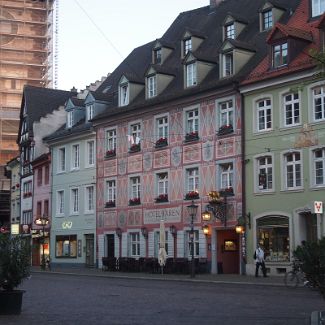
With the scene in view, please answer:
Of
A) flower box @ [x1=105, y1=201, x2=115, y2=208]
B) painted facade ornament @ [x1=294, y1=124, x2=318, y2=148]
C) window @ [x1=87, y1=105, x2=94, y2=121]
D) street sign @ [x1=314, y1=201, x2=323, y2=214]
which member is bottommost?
street sign @ [x1=314, y1=201, x2=323, y2=214]

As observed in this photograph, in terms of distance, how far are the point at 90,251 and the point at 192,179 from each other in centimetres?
1186

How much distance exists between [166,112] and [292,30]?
32.5 ft

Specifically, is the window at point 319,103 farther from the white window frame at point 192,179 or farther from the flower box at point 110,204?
the flower box at point 110,204

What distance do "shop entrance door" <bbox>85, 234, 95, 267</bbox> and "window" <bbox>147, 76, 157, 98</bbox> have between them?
35.5 feet

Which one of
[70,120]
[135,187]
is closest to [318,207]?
[135,187]

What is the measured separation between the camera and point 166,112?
43.2m

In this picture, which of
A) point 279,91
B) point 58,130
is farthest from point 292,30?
point 58,130

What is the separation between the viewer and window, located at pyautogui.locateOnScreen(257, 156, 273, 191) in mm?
36469

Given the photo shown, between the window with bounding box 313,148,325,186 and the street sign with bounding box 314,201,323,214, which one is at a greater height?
the window with bounding box 313,148,325,186

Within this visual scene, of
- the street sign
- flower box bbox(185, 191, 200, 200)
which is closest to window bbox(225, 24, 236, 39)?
flower box bbox(185, 191, 200, 200)

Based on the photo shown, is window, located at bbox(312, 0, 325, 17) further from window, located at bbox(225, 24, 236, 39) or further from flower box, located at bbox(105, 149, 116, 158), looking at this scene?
flower box, located at bbox(105, 149, 116, 158)

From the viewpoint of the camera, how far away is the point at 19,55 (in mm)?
79938

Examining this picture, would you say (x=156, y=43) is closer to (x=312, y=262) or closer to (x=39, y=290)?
(x=39, y=290)

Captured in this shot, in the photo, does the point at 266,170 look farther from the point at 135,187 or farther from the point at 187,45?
the point at 187,45
